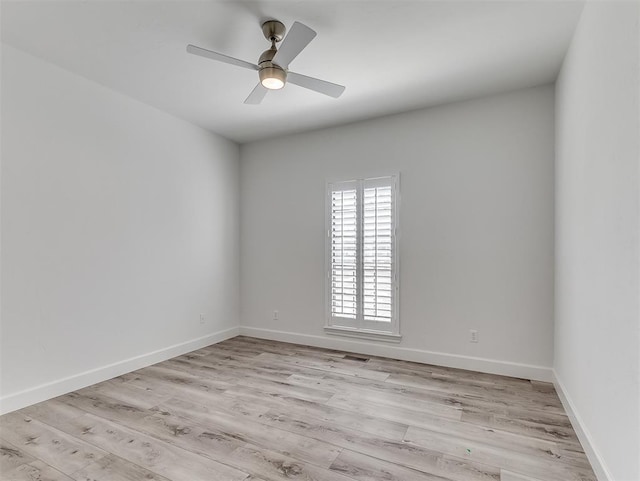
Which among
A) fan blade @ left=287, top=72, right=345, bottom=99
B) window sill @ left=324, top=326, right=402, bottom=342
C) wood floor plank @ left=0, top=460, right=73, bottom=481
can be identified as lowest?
wood floor plank @ left=0, top=460, right=73, bottom=481

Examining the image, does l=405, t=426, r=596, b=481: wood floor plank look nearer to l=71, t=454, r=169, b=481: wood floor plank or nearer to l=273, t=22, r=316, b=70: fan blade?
l=71, t=454, r=169, b=481: wood floor plank

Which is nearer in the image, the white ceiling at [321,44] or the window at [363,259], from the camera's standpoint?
the white ceiling at [321,44]

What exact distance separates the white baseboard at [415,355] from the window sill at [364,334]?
0.20 ft

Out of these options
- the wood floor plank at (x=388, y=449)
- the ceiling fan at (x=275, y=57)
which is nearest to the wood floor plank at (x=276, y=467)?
the wood floor plank at (x=388, y=449)

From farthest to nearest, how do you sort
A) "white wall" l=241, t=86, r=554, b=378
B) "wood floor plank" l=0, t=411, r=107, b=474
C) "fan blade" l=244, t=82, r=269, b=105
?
"white wall" l=241, t=86, r=554, b=378
"fan blade" l=244, t=82, r=269, b=105
"wood floor plank" l=0, t=411, r=107, b=474

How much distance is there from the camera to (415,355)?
3.71 meters

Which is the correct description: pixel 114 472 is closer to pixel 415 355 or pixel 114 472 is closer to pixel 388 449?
pixel 388 449

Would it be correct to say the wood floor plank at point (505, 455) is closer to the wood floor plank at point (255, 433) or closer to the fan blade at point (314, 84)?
the wood floor plank at point (255, 433)

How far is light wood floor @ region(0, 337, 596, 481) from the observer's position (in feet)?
6.28

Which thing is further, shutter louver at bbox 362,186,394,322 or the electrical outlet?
shutter louver at bbox 362,186,394,322

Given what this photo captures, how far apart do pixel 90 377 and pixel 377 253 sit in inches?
118

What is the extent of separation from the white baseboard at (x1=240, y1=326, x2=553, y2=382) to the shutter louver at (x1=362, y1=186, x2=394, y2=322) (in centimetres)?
35

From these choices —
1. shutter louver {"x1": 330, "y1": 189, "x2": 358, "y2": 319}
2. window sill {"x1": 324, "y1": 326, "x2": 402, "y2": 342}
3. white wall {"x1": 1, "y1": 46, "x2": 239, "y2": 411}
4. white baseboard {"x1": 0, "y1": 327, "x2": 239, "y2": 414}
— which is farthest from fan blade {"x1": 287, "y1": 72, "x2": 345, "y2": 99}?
white baseboard {"x1": 0, "y1": 327, "x2": 239, "y2": 414}

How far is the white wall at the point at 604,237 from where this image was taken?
4.76 ft
